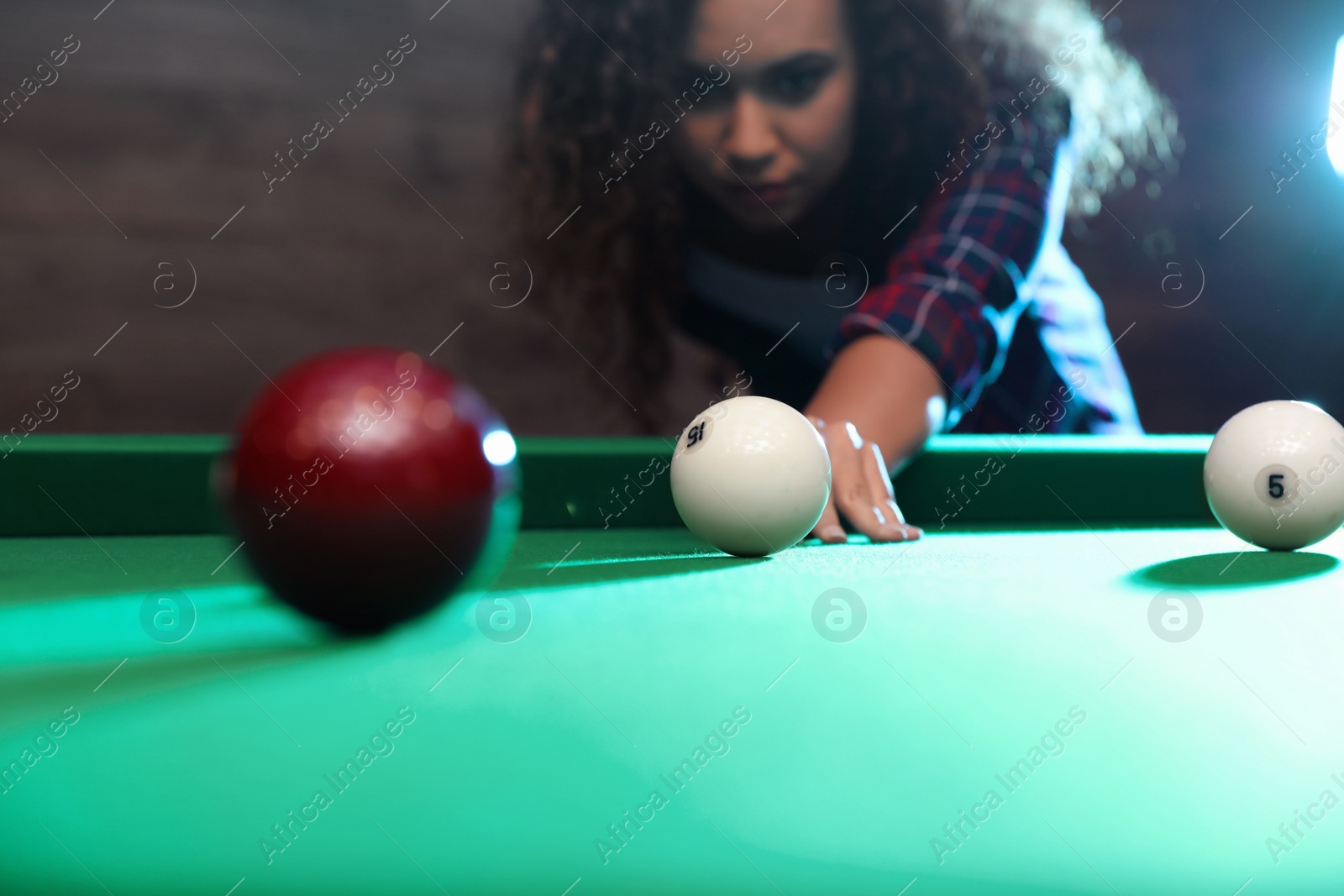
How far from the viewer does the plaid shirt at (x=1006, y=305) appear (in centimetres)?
287

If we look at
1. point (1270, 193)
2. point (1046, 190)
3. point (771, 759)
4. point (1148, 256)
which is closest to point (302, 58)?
point (1046, 190)

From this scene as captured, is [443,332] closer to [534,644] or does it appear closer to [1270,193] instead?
[534,644]

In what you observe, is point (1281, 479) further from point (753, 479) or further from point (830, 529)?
point (753, 479)

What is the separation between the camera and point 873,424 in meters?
2.36

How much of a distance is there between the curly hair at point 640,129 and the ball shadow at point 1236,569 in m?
2.97

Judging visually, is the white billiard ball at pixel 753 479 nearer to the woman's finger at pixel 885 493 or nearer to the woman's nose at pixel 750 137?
the woman's finger at pixel 885 493

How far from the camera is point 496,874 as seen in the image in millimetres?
616

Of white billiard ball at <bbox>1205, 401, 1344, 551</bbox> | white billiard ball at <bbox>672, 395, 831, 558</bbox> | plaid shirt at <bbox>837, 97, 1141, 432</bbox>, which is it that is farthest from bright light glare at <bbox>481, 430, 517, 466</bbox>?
plaid shirt at <bbox>837, 97, 1141, 432</bbox>

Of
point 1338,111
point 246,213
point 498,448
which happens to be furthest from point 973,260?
point 1338,111

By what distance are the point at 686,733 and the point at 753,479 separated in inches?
40.0

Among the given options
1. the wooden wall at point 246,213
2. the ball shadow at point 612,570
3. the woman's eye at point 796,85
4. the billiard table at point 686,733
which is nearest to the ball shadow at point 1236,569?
the billiard table at point 686,733

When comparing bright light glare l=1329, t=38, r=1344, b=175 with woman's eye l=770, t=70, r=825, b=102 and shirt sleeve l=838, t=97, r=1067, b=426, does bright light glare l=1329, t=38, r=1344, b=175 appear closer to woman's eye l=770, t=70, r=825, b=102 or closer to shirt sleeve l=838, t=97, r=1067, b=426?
shirt sleeve l=838, t=97, r=1067, b=426

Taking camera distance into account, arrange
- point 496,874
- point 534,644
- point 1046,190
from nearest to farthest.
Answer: point 496,874, point 534,644, point 1046,190

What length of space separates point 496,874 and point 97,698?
0.53 metres
